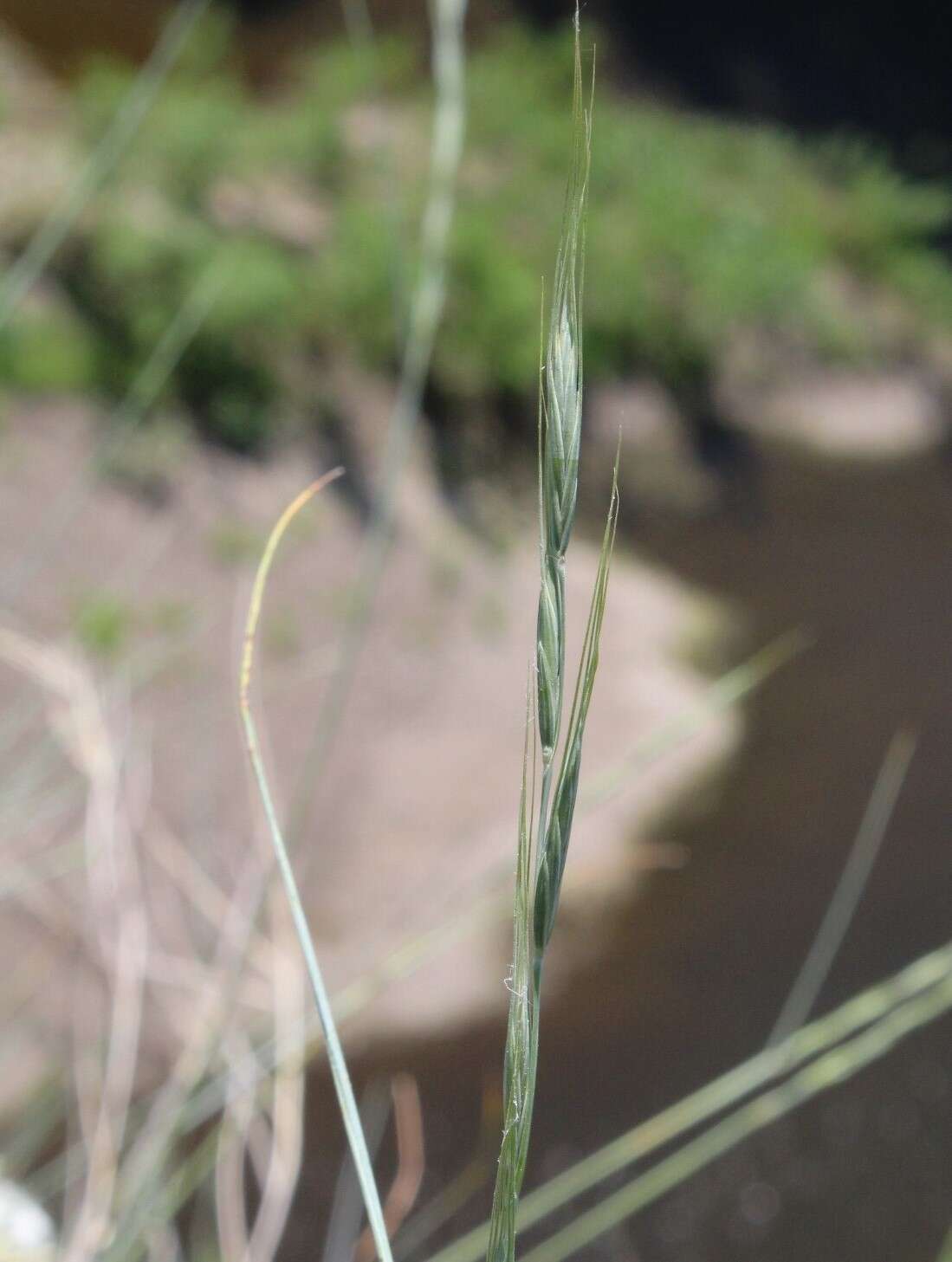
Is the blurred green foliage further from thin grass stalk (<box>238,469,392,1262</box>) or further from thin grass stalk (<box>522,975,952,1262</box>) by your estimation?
thin grass stalk (<box>238,469,392,1262</box>)

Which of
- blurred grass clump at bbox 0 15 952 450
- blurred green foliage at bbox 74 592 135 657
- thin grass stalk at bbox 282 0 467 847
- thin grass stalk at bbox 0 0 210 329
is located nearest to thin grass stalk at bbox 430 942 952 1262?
thin grass stalk at bbox 282 0 467 847

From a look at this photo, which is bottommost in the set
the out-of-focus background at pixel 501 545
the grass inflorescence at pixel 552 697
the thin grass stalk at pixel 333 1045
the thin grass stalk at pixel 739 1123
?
the out-of-focus background at pixel 501 545

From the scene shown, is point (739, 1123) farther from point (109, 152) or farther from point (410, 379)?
point (109, 152)

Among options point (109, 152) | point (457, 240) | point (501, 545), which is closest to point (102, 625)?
point (501, 545)

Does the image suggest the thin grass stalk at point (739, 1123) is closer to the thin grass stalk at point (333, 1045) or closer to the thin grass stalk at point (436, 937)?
the thin grass stalk at point (436, 937)

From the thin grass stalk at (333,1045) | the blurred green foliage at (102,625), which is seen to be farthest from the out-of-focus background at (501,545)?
the thin grass stalk at (333,1045)
